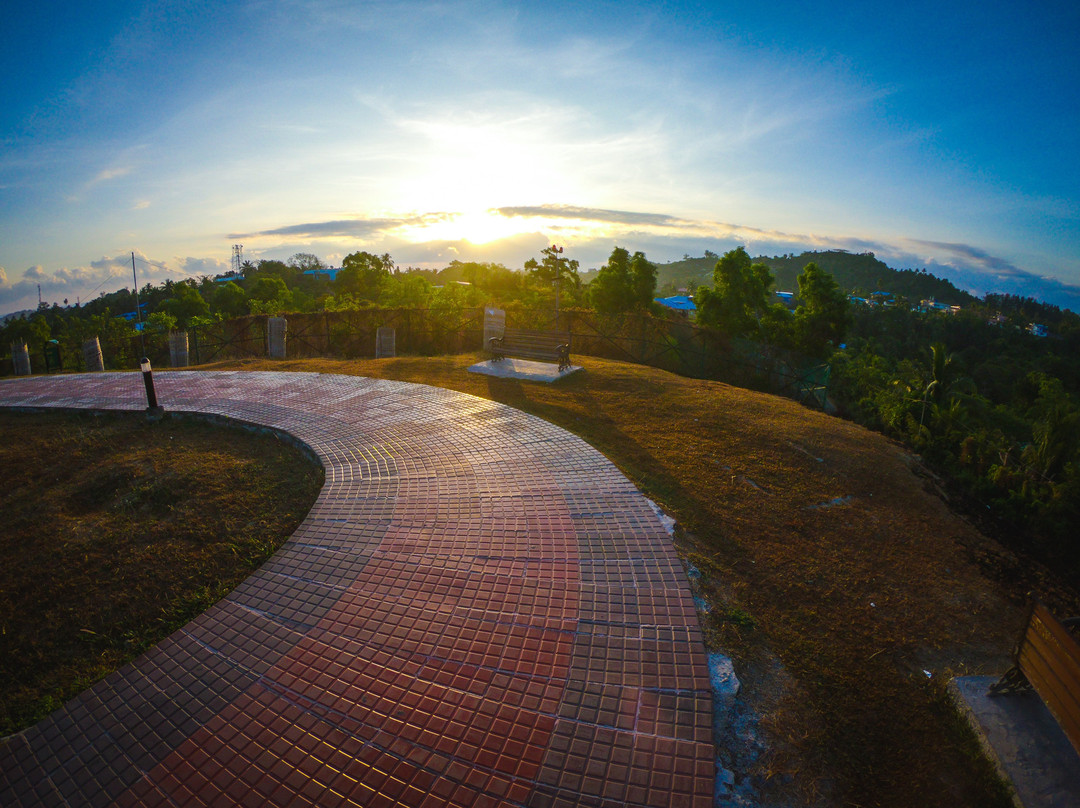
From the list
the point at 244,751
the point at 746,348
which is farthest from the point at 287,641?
the point at 746,348

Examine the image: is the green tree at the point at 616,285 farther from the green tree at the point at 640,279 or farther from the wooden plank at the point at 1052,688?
the wooden plank at the point at 1052,688

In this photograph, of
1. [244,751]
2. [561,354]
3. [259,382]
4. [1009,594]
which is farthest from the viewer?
[561,354]

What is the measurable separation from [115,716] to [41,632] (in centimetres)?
131

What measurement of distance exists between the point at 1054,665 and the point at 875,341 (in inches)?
1907

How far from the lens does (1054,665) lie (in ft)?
8.75

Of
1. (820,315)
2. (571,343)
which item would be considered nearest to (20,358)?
(571,343)

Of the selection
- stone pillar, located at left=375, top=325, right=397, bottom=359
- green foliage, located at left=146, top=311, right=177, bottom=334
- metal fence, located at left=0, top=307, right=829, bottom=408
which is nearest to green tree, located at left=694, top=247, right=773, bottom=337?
metal fence, located at left=0, top=307, right=829, bottom=408

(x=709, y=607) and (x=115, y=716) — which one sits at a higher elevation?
(x=709, y=607)

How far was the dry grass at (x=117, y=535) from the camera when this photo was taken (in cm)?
346

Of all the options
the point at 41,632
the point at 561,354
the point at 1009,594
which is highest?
the point at 561,354

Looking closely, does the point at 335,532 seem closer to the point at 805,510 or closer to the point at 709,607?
the point at 709,607

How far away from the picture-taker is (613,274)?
34.0m

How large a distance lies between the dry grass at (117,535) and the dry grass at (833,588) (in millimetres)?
3987

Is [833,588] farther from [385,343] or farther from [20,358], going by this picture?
[20,358]
